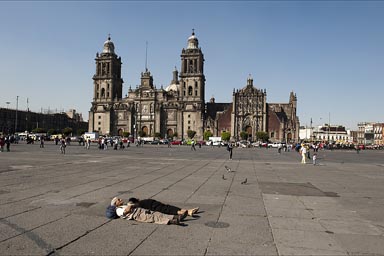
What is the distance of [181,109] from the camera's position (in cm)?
10138

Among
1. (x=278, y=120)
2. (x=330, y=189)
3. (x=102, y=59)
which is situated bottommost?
(x=330, y=189)

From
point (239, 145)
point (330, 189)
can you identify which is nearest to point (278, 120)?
point (239, 145)

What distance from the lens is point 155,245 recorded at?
537 cm

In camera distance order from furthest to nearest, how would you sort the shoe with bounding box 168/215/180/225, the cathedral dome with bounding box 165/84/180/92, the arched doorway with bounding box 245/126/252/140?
the cathedral dome with bounding box 165/84/180/92 → the arched doorway with bounding box 245/126/252/140 → the shoe with bounding box 168/215/180/225

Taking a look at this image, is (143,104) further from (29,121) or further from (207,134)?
(29,121)

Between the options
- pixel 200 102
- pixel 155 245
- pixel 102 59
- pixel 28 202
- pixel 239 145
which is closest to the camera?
pixel 155 245

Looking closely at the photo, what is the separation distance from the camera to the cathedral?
327 ft

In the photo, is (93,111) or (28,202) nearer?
(28,202)

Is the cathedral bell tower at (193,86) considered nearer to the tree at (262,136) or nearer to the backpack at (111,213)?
the tree at (262,136)

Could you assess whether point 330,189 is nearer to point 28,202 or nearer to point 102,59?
point 28,202

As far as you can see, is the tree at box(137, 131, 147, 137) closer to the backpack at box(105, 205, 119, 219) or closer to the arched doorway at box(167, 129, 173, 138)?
the arched doorway at box(167, 129, 173, 138)

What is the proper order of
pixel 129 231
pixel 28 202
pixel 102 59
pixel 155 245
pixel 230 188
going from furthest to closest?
pixel 102 59, pixel 230 188, pixel 28 202, pixel 129 231, pixel 155 245

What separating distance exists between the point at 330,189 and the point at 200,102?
87711 millimetres

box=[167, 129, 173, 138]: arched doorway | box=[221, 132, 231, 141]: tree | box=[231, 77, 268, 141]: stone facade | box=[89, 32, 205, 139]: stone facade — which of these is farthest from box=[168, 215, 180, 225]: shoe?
box=[167, 129, 173, 138]: arched doorway
